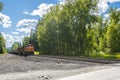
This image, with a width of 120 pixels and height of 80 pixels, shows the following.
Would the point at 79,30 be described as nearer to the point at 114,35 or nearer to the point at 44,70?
the point at 114,35

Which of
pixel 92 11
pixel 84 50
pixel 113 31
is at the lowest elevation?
pixel 84 50

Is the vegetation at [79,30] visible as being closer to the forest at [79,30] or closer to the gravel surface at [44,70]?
the forest at [79,30]

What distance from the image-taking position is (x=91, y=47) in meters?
61.8

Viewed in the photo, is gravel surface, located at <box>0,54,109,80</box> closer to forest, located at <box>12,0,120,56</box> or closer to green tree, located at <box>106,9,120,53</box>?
forest, located at <box>12,0,120,56</box>

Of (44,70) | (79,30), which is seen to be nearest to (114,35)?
(79,30)

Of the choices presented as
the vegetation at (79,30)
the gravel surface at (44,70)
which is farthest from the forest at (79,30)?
the gravel surface at (44,70)

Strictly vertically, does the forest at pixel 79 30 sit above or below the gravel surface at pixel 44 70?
above

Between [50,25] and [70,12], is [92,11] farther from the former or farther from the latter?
[50,25]

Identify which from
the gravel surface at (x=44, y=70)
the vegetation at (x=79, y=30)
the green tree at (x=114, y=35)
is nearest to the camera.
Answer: the gravel surface at (x=44, y=70)

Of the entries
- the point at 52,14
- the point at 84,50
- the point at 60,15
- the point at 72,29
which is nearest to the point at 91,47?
the point at 84,50

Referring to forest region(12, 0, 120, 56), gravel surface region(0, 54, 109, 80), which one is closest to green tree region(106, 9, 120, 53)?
forest region(12, 0, 120, 56)

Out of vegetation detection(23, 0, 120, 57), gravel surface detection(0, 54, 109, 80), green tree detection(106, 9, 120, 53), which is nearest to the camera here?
gravel surface detection(0, 54, 109, 80)

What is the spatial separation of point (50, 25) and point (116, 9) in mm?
18067

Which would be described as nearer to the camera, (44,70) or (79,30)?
(44,70)
